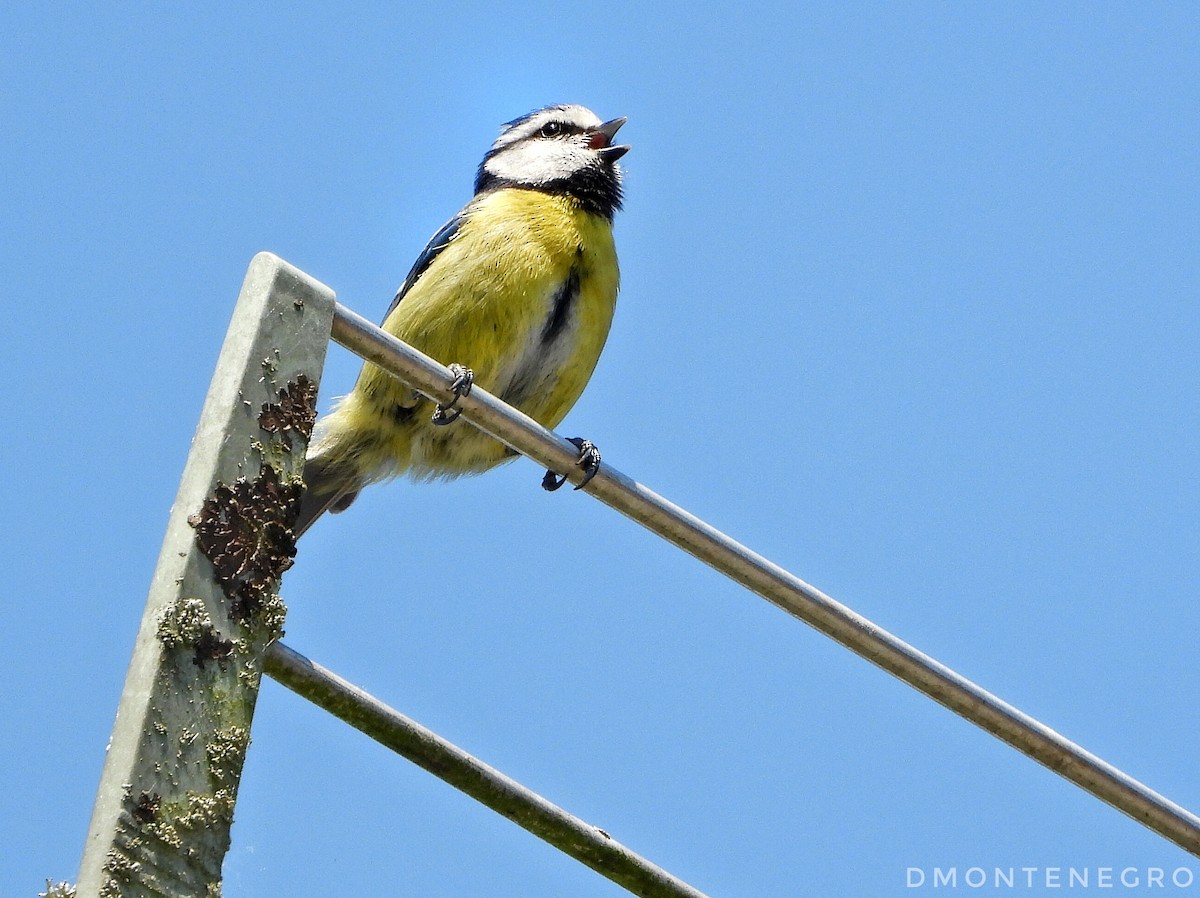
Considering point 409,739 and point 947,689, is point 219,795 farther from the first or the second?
point 947,689

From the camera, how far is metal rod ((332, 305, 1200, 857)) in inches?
105

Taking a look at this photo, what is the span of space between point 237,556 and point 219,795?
32cm

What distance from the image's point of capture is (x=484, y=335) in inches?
181

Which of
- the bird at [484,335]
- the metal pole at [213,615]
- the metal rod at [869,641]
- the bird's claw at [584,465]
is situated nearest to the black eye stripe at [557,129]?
the bird at [484,335]

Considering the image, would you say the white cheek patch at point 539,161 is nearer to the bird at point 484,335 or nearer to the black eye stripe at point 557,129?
the black eye stripe at point 557,129

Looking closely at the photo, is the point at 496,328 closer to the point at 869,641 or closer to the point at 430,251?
the point at 430,251

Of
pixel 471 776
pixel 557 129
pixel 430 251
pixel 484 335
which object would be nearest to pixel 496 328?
pixel 484 335

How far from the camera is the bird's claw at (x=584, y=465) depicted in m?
2.90

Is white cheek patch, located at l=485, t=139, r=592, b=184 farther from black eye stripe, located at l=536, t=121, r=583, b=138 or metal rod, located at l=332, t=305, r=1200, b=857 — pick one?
metal rod, located at l=332, t=305, r=1200, b=857

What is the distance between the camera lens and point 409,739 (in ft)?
7.80

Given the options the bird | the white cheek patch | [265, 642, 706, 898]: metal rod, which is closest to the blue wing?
the bird

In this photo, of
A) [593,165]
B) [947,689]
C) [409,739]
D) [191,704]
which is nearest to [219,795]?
[191,704]

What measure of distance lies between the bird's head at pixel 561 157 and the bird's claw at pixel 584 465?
1142mm

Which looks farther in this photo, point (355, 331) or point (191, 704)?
point (355, 331)
